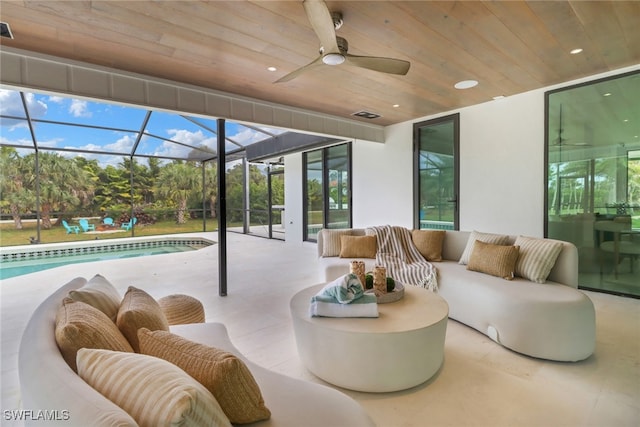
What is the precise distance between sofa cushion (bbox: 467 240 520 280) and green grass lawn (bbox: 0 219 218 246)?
961 cm

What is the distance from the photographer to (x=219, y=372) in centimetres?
93

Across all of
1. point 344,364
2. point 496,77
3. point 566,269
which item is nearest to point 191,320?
point 344,364

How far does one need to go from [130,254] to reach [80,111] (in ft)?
12.5

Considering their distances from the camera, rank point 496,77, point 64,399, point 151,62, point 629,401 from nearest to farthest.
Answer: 1. point 64,399
2. point 629,401
3. point 151,62
4. point 496,77

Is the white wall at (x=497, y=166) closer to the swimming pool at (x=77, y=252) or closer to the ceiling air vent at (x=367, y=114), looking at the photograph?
the ceiling air vent at (x=367, y=114)

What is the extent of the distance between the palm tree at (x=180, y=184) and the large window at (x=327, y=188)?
5.03 m

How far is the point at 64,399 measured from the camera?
2.34ft

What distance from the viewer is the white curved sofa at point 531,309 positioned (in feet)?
7.22

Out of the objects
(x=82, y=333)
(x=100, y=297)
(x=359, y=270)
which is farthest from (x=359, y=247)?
(x=82, y=333)

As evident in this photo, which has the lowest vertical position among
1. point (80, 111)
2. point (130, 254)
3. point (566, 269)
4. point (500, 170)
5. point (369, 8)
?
point (130, 254)

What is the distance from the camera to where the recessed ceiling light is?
3.63 meters

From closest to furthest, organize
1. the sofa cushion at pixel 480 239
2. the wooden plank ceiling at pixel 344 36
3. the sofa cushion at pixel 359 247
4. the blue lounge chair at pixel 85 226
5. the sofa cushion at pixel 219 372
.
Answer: the sofa cushion at pixel 219 372 → the wooden plank ceiling at pixel 344 36 → the sofa cushion at pixel 480 239 → the sofa cushion at pixel 359 247 → the blue lounge chair at pixel 85 226

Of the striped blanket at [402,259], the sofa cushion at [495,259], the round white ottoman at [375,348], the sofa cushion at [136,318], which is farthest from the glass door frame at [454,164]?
the sofa cushion at [136,318]

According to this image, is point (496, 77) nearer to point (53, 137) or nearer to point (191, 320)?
point (191, 320)
